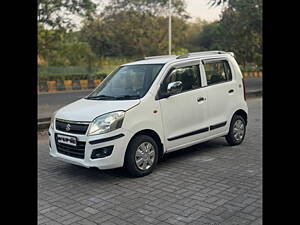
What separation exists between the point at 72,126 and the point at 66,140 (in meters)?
0.25

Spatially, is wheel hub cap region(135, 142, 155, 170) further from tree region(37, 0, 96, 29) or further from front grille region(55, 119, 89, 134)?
tree region(37, 0, 96, 29)

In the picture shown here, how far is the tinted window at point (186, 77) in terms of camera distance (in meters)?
5.68

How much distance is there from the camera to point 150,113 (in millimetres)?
5254

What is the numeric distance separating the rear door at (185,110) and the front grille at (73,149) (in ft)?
4.56

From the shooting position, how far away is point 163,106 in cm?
545

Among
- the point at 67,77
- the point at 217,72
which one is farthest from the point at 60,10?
the point at 217,72

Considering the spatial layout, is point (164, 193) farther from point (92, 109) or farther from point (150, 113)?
point (92, 109)

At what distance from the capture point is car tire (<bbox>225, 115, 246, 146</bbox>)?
6789 millimetres

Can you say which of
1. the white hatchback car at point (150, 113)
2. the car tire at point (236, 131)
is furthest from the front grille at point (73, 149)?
the car tire at point (236, 131)

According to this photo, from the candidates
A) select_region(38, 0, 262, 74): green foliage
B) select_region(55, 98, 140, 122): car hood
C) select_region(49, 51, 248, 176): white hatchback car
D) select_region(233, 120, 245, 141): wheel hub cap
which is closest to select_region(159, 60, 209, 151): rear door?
select_region(49, 51, 248, 176): white hatchback car

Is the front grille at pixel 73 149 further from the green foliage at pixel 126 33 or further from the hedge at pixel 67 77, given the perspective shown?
the hedge at pixel 67 77
